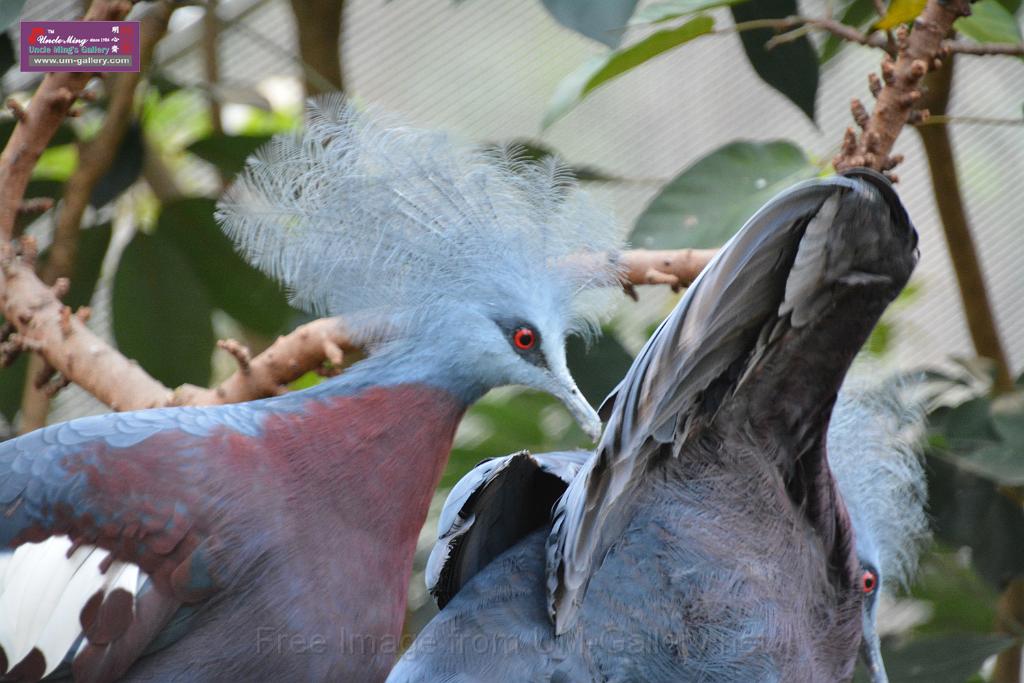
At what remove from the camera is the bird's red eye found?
777 millimetres

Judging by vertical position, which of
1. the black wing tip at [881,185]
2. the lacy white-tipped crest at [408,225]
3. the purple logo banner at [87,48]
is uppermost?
the black wing tip at [881,185]

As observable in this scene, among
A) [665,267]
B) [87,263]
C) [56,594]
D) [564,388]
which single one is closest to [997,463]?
[665,267]

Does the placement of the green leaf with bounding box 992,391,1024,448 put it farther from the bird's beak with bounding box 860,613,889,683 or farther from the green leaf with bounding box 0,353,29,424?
the green leaf with bounding box 0,353,29,424

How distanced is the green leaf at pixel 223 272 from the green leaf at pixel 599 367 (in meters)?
0.41

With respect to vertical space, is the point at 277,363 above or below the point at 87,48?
below

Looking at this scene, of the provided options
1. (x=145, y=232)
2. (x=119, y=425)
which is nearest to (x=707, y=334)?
(x=119, y=425)

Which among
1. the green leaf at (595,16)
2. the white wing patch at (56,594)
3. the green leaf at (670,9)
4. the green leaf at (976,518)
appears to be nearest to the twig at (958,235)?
the green leaf at (976,518)

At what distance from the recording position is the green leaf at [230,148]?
1.31 meters

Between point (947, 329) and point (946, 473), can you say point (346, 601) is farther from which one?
point (947, 329)

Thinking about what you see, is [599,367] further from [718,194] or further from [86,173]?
[86,173]

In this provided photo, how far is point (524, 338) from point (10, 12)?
1.71 feet

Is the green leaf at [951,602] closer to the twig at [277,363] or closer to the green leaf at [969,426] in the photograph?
the green leaf at [969,426]

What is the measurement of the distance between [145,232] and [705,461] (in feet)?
3.17

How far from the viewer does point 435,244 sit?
2.62 feet
